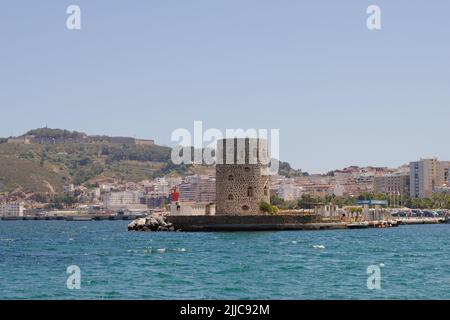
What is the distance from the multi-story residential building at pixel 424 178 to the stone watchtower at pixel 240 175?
10342cm

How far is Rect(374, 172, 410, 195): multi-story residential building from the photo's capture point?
173 m

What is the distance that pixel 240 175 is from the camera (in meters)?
65.1

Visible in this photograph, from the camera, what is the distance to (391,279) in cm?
2711

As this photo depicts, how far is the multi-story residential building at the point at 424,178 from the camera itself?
166 meters

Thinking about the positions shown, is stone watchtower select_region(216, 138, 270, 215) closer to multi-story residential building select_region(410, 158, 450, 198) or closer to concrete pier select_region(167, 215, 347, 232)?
concrete pier select_region(167, 215, 347, 232)

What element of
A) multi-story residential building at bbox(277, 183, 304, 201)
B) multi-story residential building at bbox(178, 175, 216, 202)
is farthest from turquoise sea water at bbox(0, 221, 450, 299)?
multi-story residential building at bbox(178, 175, 216, 202)

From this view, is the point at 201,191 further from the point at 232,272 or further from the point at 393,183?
the point at 232,272

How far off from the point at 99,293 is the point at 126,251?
63.2ft

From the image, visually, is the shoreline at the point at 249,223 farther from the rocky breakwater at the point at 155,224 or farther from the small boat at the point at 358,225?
the small boat at the point at 358,225

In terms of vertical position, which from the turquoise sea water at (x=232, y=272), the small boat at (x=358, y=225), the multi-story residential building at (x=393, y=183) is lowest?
the turquoise sea water at (x=232, y=272)

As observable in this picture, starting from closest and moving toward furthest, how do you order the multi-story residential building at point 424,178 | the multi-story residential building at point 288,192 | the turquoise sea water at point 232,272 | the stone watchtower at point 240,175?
the turquoise sea water at point 232,272 < the stone watchtower at point 240,175 < the multi-story residential building at point 424,178 < the multi-story residential building at point 288,192

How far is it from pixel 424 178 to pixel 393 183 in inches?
385

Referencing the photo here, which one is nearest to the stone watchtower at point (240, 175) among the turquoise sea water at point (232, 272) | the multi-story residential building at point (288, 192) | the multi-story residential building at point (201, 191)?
the turquoise sea water at point (232, 272)

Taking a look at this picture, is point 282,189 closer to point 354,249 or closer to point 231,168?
Answer: point 231,168
